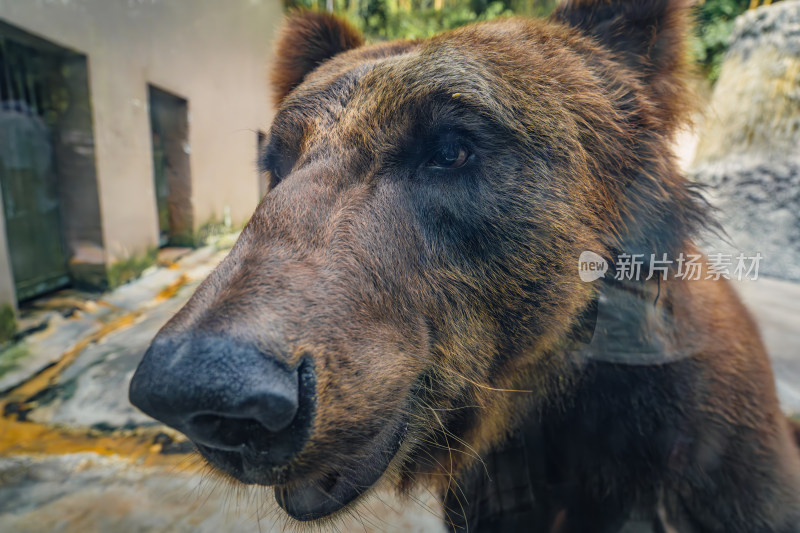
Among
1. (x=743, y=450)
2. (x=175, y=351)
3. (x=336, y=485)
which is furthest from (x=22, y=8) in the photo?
(x=743, y=450)

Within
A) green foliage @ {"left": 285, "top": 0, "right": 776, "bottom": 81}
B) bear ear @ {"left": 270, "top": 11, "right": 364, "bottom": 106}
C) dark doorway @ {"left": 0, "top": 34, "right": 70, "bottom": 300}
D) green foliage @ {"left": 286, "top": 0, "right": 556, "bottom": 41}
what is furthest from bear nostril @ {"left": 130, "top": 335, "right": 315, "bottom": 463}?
dark doorway @ {"left": 0, "top": 34, "right": 70, "bottom": 300}

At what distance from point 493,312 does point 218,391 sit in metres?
0.74

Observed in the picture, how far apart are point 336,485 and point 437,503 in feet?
3.16

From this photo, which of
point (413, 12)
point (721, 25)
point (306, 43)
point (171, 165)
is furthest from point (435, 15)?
point (721, 25)

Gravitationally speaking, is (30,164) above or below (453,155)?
below

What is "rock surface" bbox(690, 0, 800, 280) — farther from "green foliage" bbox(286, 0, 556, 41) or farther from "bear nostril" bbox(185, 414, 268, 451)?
"bear nostril" bbox(185, 414, 268, 451)

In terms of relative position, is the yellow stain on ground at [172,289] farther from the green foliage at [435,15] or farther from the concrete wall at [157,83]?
the green foliage at [435,15]

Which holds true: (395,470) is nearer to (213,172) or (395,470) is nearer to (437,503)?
(437,503)

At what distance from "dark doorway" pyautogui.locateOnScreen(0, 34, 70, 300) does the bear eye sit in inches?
151

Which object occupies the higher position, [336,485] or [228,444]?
[228,444]

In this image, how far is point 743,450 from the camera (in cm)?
151

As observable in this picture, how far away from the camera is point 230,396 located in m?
0.79

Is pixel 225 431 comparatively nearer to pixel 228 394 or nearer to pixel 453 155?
pixel 228 394

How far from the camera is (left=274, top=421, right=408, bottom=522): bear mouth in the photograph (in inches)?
42.3
